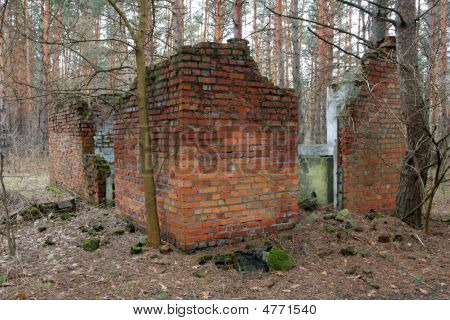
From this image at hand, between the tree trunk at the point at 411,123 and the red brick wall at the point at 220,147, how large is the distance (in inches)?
62.1

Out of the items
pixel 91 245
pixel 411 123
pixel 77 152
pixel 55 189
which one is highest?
pixel 411 123

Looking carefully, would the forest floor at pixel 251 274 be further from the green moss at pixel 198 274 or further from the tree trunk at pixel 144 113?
the tree trunk at pixel 144 113

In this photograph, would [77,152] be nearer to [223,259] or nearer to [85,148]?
[85,148]

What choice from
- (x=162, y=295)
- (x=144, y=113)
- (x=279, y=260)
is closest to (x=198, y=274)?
(x=162, y=295)

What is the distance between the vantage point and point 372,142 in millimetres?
5477

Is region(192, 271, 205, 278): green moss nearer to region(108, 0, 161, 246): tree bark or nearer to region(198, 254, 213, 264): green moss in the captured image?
region(198, 254, 213, 264): green moss

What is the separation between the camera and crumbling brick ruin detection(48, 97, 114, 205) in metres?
6.85

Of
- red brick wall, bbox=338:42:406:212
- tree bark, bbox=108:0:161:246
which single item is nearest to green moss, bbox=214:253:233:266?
tree bark, bbox=108:0:161:246

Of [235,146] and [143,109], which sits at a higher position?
[143,109]

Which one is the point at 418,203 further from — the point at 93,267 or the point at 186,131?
the point at 93,267

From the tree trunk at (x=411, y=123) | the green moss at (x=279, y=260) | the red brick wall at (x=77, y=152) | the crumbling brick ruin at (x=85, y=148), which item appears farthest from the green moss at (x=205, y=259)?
the red brick wall at (x=77, y=152)

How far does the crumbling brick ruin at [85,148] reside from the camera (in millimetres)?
6848

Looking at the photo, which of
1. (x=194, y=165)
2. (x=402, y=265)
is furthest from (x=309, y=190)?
(x=194, y=165)

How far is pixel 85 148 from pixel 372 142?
227 inches
